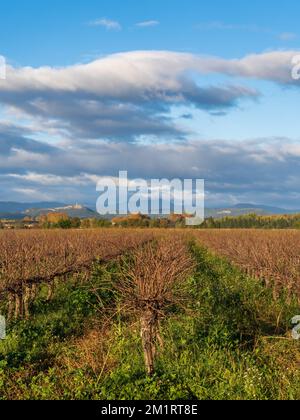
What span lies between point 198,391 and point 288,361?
7.94ft

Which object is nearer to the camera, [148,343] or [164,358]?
[148,343]

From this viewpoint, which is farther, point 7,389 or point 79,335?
point 79,335

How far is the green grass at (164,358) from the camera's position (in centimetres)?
739

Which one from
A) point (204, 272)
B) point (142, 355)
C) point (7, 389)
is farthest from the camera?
point (204, 272)

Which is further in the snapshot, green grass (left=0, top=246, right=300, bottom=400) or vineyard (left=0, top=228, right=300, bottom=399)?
vineyard (left=0, top=228, right=300, bottom=399)

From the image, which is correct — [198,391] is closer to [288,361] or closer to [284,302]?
[288,361]

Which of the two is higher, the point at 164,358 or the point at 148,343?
the point at 148,343

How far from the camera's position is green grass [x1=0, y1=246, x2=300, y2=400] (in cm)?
739

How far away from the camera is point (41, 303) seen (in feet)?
48.4

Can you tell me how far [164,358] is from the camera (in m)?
8.74

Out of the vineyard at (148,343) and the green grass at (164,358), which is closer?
the green grass at (164,358)

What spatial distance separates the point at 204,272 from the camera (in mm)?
21266
